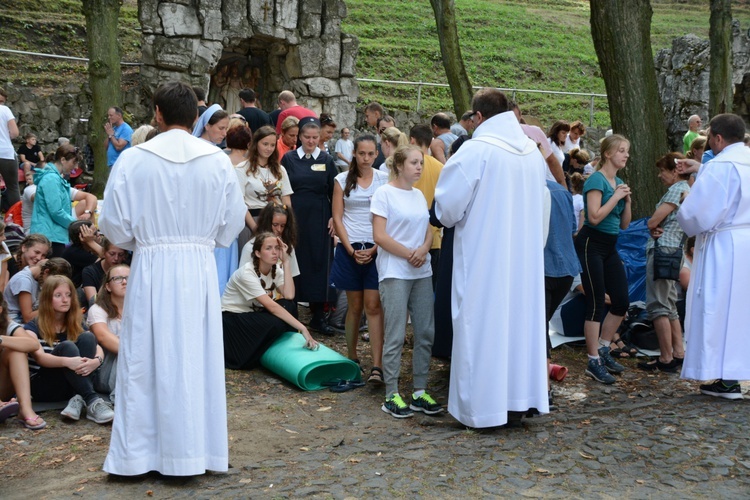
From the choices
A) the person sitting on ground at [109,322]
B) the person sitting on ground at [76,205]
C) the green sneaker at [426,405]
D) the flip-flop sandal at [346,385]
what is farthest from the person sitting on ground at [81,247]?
the green sneaker at [426,405]

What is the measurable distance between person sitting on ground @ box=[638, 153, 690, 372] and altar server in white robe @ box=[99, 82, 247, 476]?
4386mm

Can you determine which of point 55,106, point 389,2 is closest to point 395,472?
point 55,106

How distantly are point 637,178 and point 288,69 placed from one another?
1090 cm

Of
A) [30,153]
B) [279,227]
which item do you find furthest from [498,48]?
[279,227]

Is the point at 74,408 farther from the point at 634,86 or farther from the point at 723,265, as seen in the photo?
the point at 634,86

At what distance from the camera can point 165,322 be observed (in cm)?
486

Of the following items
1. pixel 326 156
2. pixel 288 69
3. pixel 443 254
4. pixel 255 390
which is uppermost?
pixel 288 69

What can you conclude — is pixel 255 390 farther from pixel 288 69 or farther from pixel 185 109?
pixel 288 69

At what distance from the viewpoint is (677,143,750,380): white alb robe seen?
6.84m

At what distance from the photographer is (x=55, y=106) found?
17250mm

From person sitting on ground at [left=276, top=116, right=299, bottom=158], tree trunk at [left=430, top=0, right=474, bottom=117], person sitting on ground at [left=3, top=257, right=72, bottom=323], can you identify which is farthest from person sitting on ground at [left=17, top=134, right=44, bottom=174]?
person sitting on ground at [left=3, top=257, right=72, bottom=323]

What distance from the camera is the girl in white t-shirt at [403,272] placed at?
6449 millimetres

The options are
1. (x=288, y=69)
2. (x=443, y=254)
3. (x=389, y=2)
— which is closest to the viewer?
(x=443, y=254)

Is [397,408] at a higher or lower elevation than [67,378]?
lower
